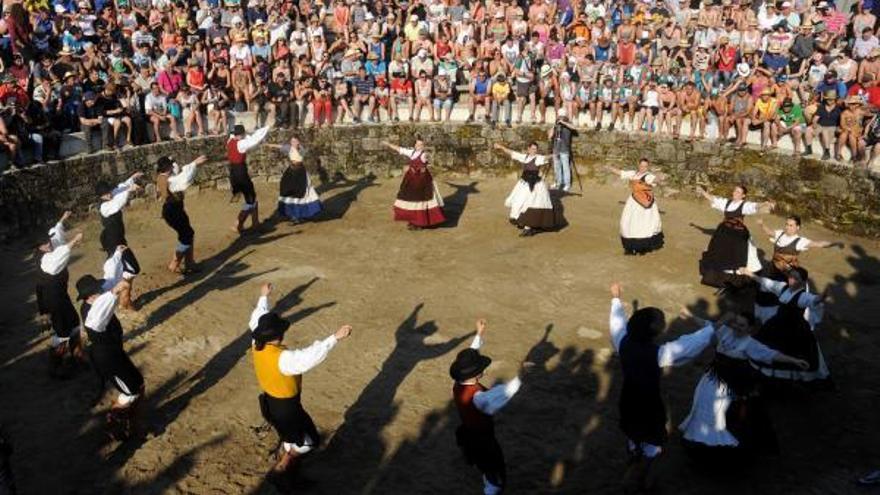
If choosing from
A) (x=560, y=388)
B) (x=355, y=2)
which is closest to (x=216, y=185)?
(x=355, y=2)

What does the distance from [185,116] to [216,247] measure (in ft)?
13.3

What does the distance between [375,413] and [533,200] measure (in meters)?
5.90

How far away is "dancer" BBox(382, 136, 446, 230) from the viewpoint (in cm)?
1280

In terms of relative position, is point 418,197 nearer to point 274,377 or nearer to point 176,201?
point 176,201

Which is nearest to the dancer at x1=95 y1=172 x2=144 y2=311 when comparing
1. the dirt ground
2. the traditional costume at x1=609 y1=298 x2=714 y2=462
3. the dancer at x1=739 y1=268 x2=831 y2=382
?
the dirt ground

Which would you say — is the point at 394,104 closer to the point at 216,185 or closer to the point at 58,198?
the point at 216,185

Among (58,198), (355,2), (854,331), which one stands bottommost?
(854,331)

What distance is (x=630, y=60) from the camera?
16.9 m

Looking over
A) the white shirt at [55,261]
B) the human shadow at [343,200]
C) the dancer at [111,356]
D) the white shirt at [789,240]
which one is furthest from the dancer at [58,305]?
the white shirt at [789,240]

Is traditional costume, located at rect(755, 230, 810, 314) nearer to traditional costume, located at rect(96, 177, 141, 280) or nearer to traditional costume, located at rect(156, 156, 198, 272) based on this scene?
traditional costume, located at rect(156, 156, 198, 272)

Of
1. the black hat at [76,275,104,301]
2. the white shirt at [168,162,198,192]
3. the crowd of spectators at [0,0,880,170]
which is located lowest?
the black hat at [76,275,104,301]

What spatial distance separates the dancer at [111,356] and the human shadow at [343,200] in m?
6.64

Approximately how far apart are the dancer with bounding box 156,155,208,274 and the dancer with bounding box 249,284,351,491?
4912mm

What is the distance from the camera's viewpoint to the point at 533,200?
12.6m
